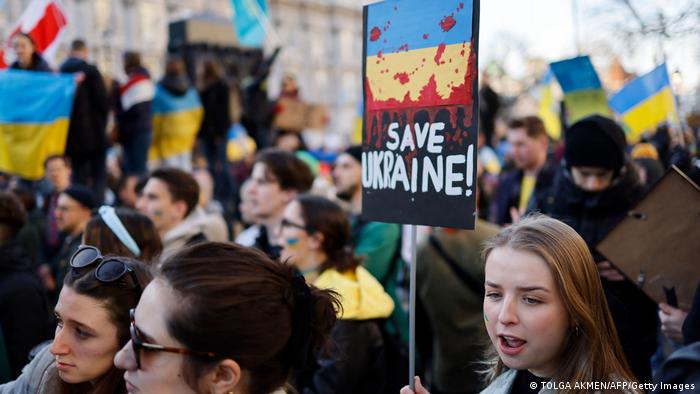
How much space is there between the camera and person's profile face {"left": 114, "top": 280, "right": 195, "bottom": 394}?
1998 millimetres

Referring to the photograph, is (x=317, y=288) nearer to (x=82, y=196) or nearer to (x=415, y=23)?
(x=415, y=23)

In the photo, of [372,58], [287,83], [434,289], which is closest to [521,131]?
[434,289]

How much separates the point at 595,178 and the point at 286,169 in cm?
223

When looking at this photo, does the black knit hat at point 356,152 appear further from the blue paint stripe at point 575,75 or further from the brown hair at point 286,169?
the blue paint stripe at point 575,75

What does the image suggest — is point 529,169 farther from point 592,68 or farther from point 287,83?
point 287,83

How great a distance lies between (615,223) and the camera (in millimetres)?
3863

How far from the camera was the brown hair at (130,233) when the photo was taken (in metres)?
3.84

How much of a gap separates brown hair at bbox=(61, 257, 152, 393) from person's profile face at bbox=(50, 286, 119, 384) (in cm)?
2

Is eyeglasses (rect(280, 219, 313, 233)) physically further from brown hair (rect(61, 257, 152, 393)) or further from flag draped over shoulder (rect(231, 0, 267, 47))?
flag draped over shoulder (rect(231, 0, 267, 47))

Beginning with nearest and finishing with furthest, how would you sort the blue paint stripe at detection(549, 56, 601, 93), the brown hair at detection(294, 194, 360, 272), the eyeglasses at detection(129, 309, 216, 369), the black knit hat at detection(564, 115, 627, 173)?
the eyeglasses at detection(129, 309, 216, 369) → the black knit hat at detection(564, 115, 627, 173) → the brown hair at detection(294, 194, 360, 272) → the blue paint stripe at detection(549, 56, 601, 93)

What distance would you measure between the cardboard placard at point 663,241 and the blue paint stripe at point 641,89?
2.96m

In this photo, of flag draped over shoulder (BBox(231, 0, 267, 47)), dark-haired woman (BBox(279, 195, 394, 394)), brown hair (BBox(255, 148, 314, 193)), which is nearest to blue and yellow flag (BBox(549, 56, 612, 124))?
brown hair (BBox(255, 148, 314, 193))

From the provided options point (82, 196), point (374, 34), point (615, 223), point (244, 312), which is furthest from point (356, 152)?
point (244, 312)


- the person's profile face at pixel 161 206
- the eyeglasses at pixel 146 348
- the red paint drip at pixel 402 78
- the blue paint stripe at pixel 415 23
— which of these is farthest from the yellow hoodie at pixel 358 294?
the eyeglasses at pixel 146 348
